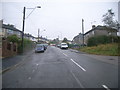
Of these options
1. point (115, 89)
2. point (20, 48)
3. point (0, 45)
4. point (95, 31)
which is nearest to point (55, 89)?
point (115, 89)

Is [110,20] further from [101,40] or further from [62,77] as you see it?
[62,77]

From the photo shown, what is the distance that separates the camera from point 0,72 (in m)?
10.7

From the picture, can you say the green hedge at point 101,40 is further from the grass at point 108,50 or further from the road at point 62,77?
the road at point 62,77

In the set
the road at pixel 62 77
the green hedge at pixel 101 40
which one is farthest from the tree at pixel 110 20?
the road at pixel 62 77

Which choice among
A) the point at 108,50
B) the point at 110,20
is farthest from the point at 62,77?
the point at 110,20

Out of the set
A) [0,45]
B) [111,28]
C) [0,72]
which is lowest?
[0,72]

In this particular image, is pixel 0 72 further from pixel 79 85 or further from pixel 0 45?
pixel 0 45

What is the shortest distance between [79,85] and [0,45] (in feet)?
56.7

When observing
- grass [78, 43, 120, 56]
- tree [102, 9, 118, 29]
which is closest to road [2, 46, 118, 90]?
grass [78, 43, 120, 56]

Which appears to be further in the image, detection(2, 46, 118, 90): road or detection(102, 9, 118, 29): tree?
detection(102, 9, 118, 29): tree

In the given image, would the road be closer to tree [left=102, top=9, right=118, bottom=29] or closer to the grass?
the grass

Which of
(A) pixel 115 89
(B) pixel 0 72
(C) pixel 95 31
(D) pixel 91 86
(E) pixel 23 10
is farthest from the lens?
(C) pixel 95 31

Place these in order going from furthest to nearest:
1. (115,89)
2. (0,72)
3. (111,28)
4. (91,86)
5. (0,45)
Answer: (111,28) → (0,45) → (0,72) → (91,86) → (115,89)

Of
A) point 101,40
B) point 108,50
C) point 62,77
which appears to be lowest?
point 62,77
